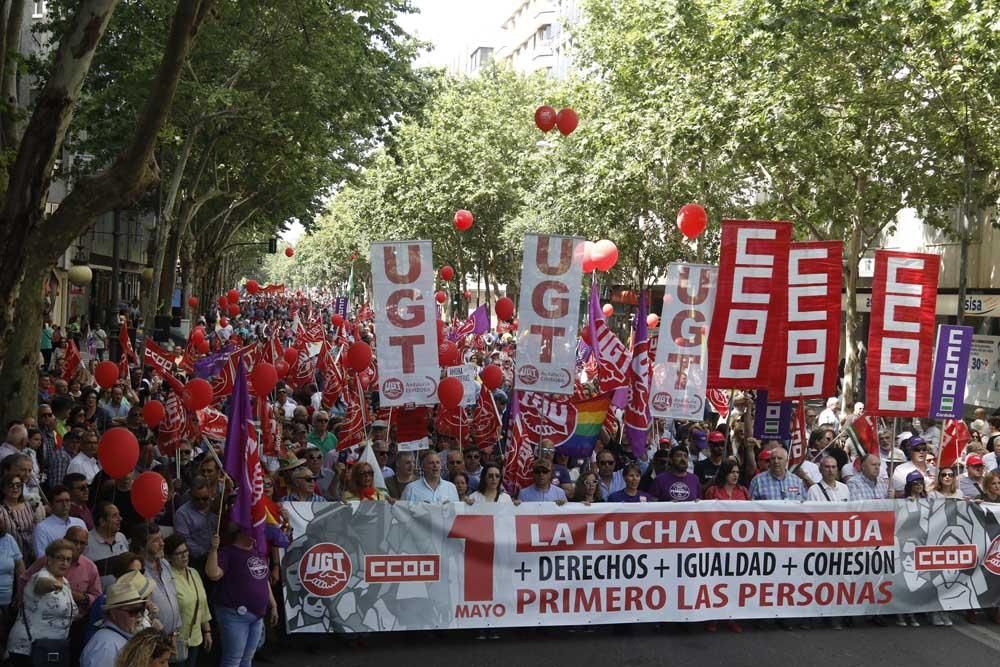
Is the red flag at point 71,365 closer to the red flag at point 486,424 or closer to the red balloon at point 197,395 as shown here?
the red balloon at point 197,395

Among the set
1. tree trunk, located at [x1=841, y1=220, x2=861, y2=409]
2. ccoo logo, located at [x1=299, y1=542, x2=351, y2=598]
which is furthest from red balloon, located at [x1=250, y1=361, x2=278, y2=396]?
tree trunk, located at [x1=841, y1=220, x2=861, y2=409]

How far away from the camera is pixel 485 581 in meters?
9.06

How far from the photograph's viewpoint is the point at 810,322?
35.3 feet

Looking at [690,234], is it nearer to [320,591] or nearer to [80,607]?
[320,591]

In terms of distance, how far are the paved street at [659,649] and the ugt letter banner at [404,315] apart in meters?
2.30

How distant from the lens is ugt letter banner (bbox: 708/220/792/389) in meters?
10.7

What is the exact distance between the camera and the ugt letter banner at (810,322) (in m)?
10.8

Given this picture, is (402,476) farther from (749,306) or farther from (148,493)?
(749,306)

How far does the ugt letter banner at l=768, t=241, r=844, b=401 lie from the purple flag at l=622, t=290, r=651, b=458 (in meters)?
1.46

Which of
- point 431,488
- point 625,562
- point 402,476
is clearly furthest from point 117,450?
point 625,562

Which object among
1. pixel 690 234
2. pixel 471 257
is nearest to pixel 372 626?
pixel 690 234

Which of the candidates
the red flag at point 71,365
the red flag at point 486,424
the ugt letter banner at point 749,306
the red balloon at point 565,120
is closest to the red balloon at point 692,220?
the red balloon at point 565,120

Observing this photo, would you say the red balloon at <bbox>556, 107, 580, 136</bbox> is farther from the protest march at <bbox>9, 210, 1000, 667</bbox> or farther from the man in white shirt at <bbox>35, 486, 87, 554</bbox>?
the man in white shirt at <bbox>35, 486, 87, 554</bbox>

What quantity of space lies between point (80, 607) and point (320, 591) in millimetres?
2031
